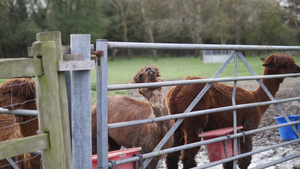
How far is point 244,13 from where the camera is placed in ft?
113

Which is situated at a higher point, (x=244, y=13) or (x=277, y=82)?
(x=244, y=13)

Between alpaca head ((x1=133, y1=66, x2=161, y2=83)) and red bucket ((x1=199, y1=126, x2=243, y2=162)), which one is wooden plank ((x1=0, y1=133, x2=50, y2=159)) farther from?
red bucket ((x1=199, y1=126, x2=243, y2=162))

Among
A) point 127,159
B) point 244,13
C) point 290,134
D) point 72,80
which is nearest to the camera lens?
point 72,80

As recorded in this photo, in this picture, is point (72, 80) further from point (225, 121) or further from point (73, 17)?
point (73, 17)

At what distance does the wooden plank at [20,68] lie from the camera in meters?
2.07

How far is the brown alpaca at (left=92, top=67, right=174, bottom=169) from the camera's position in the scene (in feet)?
12.8

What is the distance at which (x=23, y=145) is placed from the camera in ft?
6.91

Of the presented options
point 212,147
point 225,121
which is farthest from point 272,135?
point 212,147

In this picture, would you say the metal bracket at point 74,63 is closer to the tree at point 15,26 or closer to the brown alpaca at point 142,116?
the brown alpaca at point 142,116

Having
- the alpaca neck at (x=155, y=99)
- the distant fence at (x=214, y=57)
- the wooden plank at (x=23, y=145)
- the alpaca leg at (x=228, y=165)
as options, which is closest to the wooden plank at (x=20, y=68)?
the wooden plank at (x=23, y=145)

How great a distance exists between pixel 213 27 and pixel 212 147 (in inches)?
1419

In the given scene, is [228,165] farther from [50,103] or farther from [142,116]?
[50,103]

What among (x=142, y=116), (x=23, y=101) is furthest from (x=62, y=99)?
(x=142, y=116)

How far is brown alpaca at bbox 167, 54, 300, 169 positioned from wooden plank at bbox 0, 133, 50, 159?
254cm
